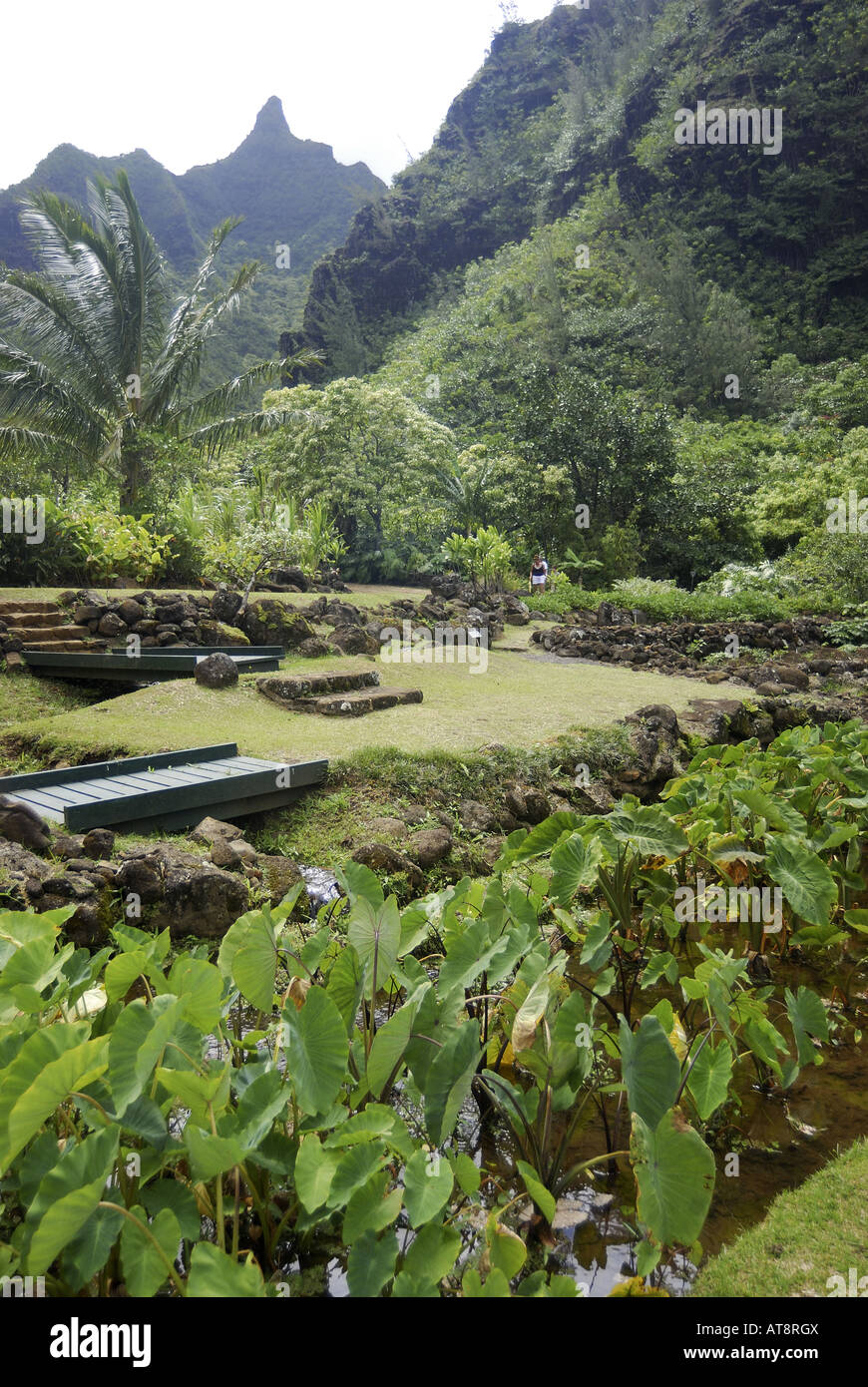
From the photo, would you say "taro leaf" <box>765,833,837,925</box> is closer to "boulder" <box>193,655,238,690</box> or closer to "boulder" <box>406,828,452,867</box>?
"boulder" <box>406,828,452,867</box>

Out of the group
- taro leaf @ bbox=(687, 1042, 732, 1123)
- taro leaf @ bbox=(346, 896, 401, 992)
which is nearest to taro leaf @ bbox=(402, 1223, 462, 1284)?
taro leaf @ bbox=(346, 896, 401, 992)

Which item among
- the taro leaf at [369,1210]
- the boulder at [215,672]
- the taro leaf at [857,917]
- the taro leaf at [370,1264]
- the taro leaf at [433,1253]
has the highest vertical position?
the boulder at [215,672]

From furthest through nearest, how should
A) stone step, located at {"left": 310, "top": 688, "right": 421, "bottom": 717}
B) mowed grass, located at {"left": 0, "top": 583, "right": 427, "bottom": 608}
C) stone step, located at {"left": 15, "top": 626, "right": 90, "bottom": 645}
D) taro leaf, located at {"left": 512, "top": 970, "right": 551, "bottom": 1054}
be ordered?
mowed grass, located at {"left": 0, "top": 583, "right": 427, "bottom": 608} < stone step, located at {"left": 15, "top": 626, "right": 90, "bottom": 645} < stone step, located at {"left": 310, "top": 688, "right": 421, "bottom": 717} < taro leaf, located at {"left": 512, "top": 970, "right": 551, "bottom": 1054}

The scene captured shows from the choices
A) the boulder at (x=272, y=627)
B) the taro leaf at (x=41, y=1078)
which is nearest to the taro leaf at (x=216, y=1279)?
the taro leaf at (x=41, y=1078)

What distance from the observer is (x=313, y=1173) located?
127 cm

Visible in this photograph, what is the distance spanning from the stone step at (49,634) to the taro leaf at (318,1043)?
6463 mm

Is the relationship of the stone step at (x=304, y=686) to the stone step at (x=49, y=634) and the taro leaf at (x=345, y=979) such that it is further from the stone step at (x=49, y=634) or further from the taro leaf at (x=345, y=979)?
the taro leaf at (x=345, y=979)

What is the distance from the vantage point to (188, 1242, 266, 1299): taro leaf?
1043 millimetres

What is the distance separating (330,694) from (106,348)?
34.1 feet

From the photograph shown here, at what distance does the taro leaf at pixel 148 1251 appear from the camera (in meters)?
1.12

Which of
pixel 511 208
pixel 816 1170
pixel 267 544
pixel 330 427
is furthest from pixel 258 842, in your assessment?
pixel 511 208

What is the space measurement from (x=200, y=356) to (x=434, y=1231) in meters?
15.4

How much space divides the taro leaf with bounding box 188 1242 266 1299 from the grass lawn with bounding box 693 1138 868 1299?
0.86m

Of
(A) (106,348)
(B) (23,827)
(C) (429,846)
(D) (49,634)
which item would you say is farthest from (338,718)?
(A) (106,348)
